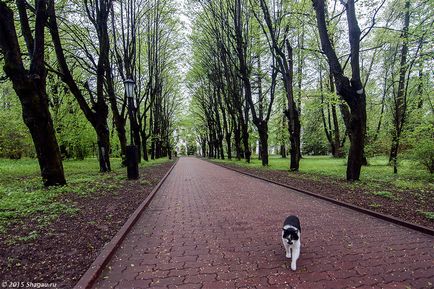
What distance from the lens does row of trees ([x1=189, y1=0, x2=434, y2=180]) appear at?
1027 cm

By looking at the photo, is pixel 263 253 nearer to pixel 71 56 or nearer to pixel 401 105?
pixel 401 105

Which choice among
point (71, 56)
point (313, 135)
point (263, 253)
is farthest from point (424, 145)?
→ point (313, 135)

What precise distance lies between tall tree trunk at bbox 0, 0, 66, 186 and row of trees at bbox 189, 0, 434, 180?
10.2 m

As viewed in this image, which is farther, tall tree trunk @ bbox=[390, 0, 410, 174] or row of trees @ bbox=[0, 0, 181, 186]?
tall tree trunk @ bbox=[390, 0, 410, 174]

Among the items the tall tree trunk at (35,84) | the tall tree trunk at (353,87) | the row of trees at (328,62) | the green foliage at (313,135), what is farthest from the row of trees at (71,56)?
the green foliage at (313,135)

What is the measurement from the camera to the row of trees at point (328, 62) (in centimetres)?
1027

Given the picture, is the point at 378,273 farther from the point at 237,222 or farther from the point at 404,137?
the point at 404,137

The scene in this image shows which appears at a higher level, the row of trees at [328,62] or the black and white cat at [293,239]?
the row of trees at [328,62]

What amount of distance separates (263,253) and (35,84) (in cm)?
862

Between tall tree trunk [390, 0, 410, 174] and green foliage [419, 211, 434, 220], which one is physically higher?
tall tree trunk [390, 0, 410, 174]

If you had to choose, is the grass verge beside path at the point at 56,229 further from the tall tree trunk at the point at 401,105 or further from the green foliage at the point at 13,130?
the green foliage at the point at 13,130

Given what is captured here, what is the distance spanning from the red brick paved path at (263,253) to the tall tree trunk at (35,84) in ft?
15.5

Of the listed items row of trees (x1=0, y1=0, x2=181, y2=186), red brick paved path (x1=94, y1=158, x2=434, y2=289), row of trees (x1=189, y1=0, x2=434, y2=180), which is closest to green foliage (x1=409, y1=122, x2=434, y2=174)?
row of trees (x1=189, y1=0, x2=434, y2=180)

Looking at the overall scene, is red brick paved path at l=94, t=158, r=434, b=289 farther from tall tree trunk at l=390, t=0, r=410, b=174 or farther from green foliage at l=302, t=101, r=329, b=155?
green foliage at l=302, t=101, r=329, b=155
